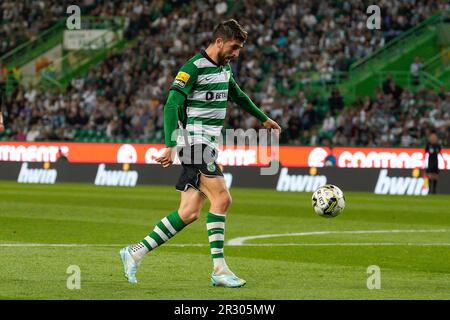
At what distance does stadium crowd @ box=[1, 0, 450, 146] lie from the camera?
119ft

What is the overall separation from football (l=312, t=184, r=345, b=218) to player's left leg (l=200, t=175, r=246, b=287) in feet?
6.14

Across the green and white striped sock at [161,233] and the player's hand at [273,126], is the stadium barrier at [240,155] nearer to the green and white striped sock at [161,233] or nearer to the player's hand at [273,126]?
the player's hand at [273,126]

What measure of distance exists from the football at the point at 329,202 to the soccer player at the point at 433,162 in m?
18.6

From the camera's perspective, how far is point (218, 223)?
35.5 feet

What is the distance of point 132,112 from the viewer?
1625 inches

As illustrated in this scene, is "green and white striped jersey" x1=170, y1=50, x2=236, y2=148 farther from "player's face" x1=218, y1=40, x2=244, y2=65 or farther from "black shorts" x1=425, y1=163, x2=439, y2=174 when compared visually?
"black shorts" x1=425, y1=163, x2=439, y2=174

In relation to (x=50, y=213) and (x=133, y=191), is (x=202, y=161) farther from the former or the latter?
(x=133, y=191)

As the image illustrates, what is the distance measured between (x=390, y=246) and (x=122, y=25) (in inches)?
1356

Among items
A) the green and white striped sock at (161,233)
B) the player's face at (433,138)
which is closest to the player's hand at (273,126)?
the green and white striped sock at (161,233)

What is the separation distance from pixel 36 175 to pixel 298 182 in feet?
31.3

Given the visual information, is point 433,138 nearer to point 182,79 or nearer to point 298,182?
point 298,182

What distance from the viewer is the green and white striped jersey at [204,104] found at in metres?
10.8

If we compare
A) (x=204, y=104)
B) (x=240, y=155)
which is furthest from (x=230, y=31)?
(x=240, y=155)
